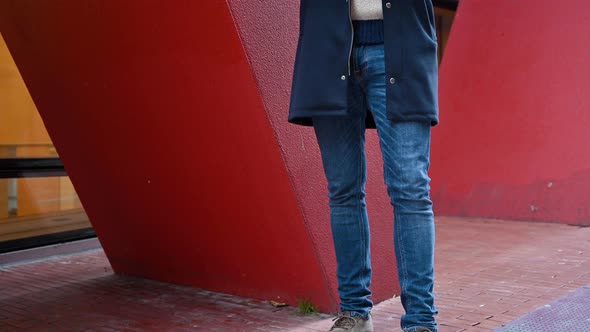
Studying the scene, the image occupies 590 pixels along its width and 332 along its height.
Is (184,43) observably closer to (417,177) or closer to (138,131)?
(138,131)

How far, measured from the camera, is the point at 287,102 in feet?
10.6

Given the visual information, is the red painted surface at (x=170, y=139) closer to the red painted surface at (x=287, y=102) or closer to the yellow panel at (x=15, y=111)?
the red painted surface at (x=287, y=102)

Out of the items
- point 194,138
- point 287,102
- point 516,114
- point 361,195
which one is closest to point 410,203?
point 361,195

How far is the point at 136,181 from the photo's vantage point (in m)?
3.99

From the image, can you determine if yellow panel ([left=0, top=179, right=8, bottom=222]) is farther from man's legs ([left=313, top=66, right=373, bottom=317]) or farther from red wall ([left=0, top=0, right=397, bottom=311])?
man's legs ([left=313, top=66, right=373, bottom=317])

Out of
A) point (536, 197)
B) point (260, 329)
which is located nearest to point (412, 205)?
point (260, 329)

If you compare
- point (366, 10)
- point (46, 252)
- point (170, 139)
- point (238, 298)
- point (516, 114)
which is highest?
point (366, 10)

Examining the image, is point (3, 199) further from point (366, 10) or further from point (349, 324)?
point (366, 10)

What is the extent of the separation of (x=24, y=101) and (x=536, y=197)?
15.2ft

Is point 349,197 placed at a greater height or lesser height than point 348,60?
lesser

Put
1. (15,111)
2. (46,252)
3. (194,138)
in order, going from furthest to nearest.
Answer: (15,111) → (46,252) → (194,138)

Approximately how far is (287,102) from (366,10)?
2.52ft

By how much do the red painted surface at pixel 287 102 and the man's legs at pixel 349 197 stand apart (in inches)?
19.3

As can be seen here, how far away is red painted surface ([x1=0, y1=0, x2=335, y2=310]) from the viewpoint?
3.24 meters
